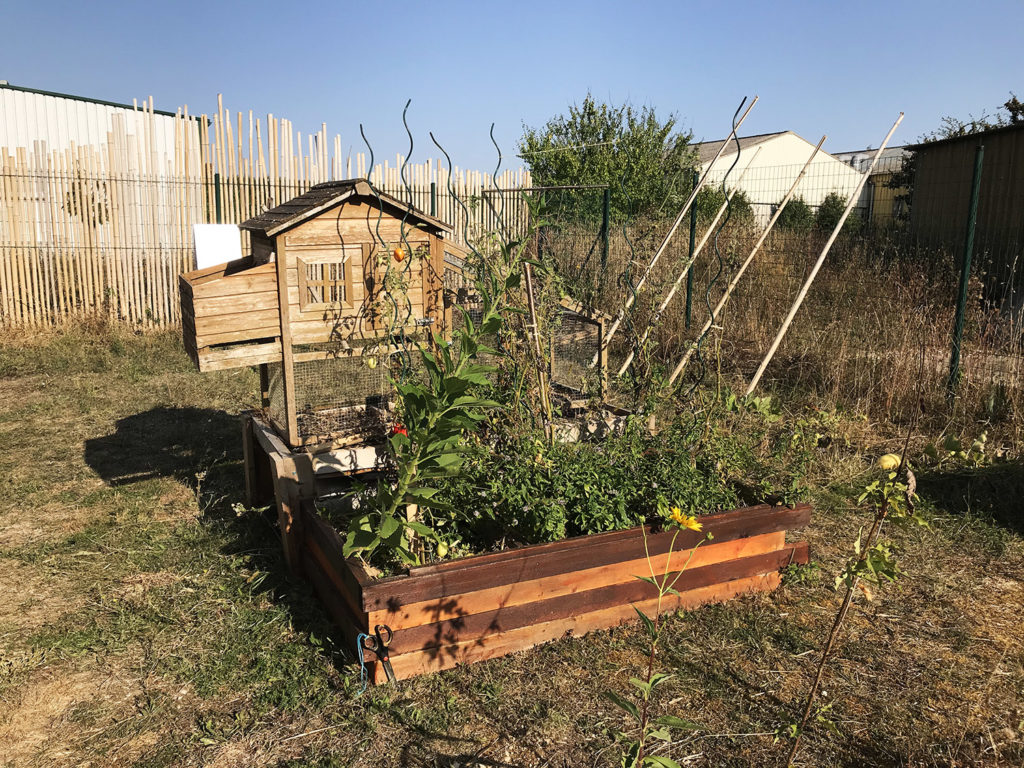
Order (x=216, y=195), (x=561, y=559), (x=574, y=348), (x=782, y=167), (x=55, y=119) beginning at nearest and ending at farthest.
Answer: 1. (x=561, y=559)
2. (x=574, y=348)
3. (x=216, y=195)
4. (x=55, y=119)
5. (x=782, y=167)

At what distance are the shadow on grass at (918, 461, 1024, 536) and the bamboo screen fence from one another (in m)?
6.33

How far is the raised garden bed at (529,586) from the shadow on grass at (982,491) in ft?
5.42

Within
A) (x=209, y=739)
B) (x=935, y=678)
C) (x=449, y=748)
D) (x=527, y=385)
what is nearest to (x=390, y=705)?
(x=449, y=748)

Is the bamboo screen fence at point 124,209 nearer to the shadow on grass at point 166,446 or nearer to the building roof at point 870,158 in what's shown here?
the shadow on grass at point 166,446

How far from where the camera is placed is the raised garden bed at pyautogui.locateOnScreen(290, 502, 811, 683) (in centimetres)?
289

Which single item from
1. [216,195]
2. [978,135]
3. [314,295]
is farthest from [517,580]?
[978,135]

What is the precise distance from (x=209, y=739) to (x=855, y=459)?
4.37m

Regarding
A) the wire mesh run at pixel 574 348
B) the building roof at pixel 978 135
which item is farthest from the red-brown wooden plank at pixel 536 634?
the building roof at pixel 978 135

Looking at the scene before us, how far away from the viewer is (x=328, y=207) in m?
3.87

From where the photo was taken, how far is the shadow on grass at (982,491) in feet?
15.1

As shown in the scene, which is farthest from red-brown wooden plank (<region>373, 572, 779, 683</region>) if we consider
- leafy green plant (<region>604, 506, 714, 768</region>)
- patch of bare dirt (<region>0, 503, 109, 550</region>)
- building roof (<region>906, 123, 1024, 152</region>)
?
building roof (<region>906, 123, 1024, 152</region>)

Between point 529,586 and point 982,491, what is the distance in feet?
10.9

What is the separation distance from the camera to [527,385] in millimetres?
3949

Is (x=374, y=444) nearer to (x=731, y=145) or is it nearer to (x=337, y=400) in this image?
(x=337, y=400)
